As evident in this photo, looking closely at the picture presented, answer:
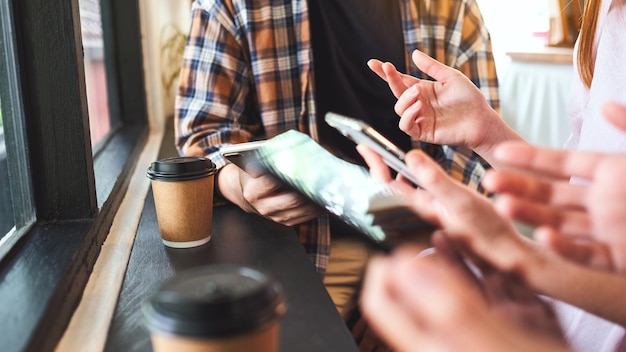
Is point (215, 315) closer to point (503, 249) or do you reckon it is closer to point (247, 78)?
point (503, 249)

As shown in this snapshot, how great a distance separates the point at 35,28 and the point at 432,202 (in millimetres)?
584

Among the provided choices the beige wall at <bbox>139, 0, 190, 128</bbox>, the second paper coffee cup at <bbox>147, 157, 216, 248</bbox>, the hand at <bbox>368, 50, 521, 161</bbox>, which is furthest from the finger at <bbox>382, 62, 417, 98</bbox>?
the beige wall at <bbox>139, 0, 190, 128</bbox>

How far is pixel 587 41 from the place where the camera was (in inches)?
41.3

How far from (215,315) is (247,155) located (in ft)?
1.59

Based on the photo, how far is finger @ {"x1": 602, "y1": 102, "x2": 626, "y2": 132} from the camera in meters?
0.51

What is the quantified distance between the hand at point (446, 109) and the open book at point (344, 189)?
22cm

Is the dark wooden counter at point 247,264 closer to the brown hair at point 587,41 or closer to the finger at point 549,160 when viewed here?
the finger at point 549,160

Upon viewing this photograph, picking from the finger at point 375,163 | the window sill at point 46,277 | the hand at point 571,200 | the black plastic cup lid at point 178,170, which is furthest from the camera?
the black plastic cup lid at point 178,170

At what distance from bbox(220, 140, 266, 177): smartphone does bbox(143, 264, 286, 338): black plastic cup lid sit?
0.42 m

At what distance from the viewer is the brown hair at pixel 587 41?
101cm

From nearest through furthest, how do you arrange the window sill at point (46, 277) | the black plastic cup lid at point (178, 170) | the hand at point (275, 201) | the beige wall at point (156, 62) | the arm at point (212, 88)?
1. the window sill at point (46, 277)
2. the black plastic cup lid at point (178, 170)
3. the hand at point (275, 201)
4. the arm at point (212, 88)
5. the beige wall at point (156, 62)

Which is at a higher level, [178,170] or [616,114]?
[616,114]

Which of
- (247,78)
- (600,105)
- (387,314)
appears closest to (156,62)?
(247,78)

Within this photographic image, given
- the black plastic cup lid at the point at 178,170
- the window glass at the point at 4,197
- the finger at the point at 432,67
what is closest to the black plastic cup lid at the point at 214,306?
the black plastic cup lid at the point at 178,170
